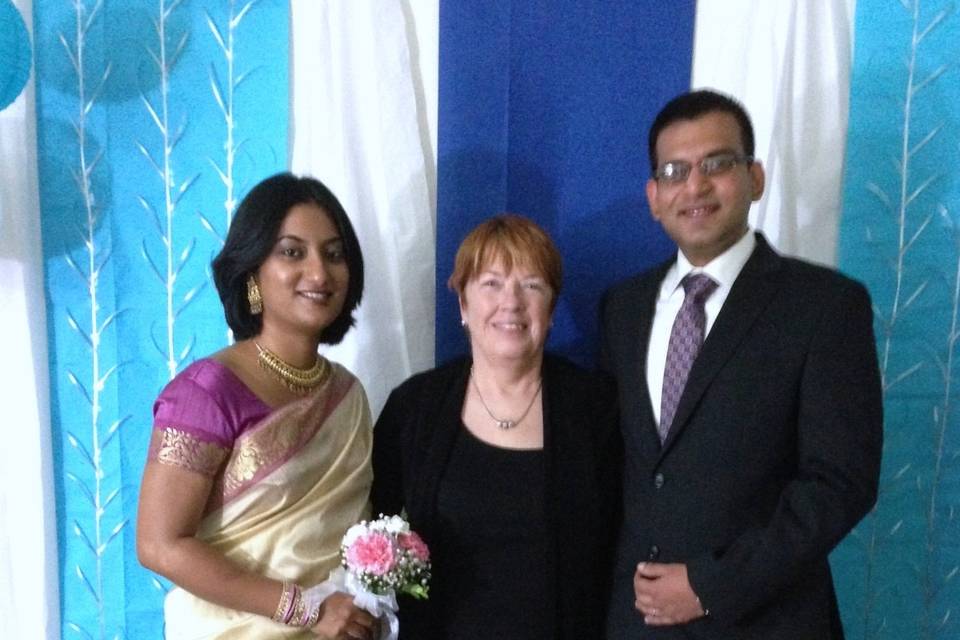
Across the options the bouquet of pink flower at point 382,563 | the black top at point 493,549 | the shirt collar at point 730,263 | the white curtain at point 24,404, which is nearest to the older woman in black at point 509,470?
the black top at point 493,549

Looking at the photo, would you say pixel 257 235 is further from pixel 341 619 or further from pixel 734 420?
pixel 734 420

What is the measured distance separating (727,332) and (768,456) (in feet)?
0.76

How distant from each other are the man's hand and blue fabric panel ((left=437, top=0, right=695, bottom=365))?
2.59 ft

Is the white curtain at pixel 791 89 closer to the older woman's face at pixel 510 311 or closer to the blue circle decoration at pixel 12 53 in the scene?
the older woman's face at pixel 510 311

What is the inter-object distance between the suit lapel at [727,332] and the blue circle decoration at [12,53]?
5.34 feet

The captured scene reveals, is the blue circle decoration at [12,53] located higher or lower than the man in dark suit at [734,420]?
higher

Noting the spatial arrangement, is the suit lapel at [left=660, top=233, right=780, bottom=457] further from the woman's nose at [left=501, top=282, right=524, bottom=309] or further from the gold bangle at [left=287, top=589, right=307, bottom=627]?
the gold bangle at [left=287, top=589, right=307, bottom=627]

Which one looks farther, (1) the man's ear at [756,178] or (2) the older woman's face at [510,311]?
(2) the older woman's face at [510,311]

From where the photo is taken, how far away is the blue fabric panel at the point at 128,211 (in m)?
1.92

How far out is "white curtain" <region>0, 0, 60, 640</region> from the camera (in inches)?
75.8

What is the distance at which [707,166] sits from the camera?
4.62ft

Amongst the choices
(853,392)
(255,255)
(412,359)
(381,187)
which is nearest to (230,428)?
(255,255)

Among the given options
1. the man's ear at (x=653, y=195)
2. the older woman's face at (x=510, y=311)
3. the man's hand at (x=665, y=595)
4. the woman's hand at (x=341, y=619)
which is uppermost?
the man's ear at (x=653, y=195)

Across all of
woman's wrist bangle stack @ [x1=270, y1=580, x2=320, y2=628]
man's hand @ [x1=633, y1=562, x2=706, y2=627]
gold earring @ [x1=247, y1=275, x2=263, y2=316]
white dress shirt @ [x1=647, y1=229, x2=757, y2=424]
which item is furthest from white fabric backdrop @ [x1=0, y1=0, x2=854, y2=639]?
man's hand @ [x1=633, y1=562, x2=706, y2=627]
